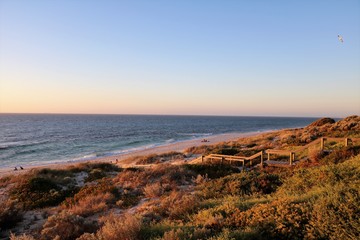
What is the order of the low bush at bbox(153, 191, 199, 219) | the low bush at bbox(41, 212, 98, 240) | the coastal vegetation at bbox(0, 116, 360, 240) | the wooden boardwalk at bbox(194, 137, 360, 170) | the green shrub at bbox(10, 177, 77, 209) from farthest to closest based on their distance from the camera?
1. the wooden boardwalk at bbox(194, 137, 360, 170)
2. the green shrub at bbox(10, 177, 77, 209)
3. the low bush at bbox(153, 191, 199, 219)
4. the low bush at bbox(41, 212, 98, 240)
5. the coastal vegetation at bbox(0, 116, 360, 240)

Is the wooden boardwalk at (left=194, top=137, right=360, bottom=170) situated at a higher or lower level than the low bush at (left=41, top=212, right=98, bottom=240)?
higher

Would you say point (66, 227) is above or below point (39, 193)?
above

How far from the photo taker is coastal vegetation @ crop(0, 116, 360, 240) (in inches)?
176

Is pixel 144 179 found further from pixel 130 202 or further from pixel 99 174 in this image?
pixel 99 174

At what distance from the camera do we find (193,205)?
7.08 metres

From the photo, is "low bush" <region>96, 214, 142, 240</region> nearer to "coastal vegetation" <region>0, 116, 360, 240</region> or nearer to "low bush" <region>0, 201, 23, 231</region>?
"coastal vegetation" <region>0, 116, 360, 240</region>

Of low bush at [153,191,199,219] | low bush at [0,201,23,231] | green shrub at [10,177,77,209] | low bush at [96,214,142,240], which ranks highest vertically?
low bush at [96,214,142,240]

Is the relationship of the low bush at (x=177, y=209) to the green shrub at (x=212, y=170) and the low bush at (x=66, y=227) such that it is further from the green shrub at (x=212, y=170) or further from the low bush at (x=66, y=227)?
the green shrub at (x=212, y=170)

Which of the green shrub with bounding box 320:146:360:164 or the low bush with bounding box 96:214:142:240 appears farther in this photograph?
the green shrub with bounding box 320:146:360:164

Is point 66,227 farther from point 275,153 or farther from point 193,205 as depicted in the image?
point 275,153

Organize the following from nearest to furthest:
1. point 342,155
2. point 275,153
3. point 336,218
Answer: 1. point 336,218
2. point 342,155
3. point 275,153

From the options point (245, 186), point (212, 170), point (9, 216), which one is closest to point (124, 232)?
point (245, 186)

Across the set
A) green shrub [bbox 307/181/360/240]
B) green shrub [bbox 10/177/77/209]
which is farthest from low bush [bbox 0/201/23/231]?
green shrub [bbox 307/181/360/240]

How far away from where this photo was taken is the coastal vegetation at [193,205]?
4.48 metres
